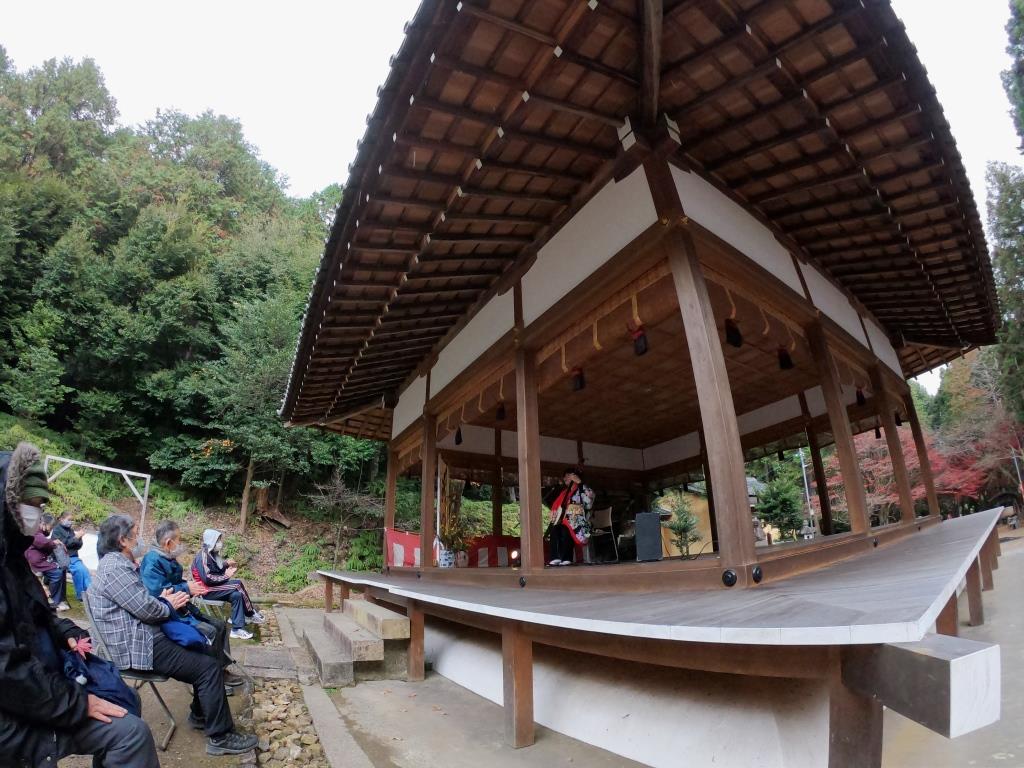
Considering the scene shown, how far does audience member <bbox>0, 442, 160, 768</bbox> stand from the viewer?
1.72m

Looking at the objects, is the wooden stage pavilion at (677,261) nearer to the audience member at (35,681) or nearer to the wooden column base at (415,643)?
the wooden column base at (415,643)

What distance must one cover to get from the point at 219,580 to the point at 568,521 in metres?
4.63

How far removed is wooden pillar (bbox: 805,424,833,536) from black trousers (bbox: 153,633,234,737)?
8.78 meters

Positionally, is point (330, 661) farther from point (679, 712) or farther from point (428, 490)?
point (679, 712)

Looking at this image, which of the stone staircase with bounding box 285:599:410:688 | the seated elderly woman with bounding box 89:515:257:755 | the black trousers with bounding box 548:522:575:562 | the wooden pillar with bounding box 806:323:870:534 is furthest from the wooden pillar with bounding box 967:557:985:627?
the seated elderly woman with bounding box 89:515:257:755

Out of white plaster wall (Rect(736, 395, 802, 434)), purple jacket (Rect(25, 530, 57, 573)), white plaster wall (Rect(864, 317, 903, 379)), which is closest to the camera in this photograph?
purple jacket (Rect(25, 530, 57, 573))

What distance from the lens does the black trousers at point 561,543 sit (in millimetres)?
6141

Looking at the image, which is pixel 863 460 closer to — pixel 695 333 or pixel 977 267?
pixel 977 267

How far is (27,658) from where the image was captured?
1.76 metres

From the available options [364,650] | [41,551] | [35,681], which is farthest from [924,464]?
[41,551]

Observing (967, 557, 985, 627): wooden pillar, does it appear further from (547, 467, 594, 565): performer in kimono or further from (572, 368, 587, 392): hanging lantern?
(572, 368, 587, 392): hanging lantern

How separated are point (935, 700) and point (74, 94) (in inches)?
1457

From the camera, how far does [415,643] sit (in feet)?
17.9

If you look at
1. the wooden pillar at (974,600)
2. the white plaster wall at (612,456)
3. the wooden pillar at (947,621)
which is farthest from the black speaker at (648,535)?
the white plaster wall at (612,456)
